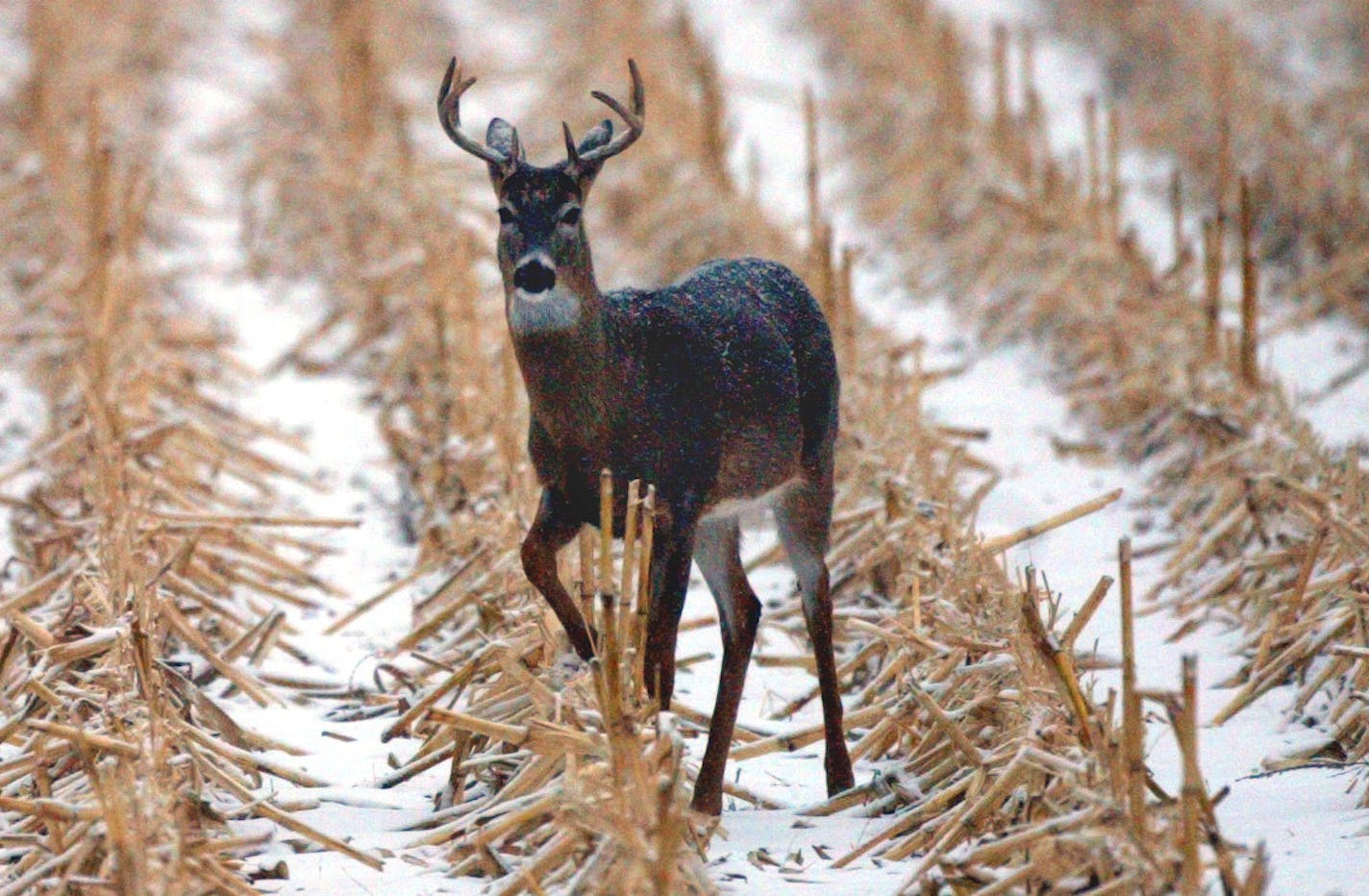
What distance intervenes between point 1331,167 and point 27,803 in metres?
10.6

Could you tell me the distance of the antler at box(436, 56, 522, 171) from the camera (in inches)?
213

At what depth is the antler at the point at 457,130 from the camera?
542 centimetres

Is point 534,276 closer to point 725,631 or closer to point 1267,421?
point 725,631

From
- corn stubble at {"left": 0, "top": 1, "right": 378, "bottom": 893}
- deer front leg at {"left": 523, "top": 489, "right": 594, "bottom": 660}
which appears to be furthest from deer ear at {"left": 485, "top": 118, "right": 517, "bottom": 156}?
corn stubble at {"left": 0, "top": 1, "right": 378, "bottom": 893}

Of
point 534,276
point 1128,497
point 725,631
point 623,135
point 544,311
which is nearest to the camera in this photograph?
point 534,276

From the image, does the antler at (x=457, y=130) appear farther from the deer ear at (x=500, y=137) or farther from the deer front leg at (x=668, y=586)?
the deer front leg at (x=668, y=586)

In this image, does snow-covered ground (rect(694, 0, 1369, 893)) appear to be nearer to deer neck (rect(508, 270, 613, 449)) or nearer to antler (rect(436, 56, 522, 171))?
deer neck (rect(508, 270, 613, 449))

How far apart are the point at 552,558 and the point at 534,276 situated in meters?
0.78

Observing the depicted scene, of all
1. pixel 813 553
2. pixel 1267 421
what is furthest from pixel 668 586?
pixel 1267 421

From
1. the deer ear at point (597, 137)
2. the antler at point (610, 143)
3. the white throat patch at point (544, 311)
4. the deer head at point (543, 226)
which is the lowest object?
the white throat patch at point (544, 311)

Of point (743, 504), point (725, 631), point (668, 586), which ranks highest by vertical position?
point (743, 504)

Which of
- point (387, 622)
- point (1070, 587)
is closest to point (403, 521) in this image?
point (387, 622)

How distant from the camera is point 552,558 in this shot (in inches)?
218

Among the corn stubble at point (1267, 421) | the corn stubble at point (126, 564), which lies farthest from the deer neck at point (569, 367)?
the corn stubble at point (1267, 421)
